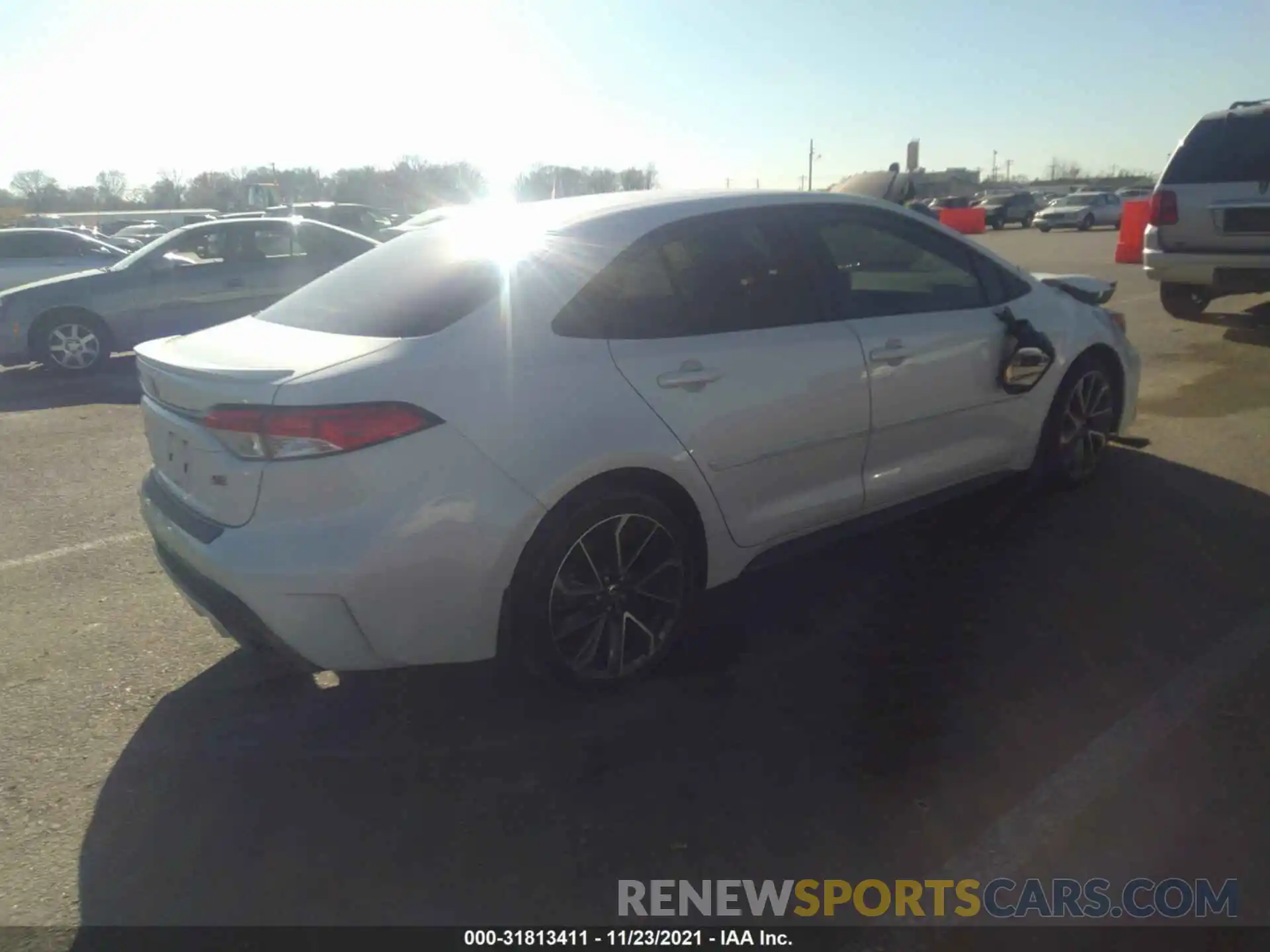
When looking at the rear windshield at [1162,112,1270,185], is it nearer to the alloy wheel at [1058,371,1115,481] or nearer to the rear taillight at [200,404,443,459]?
the alloy wheel at [1058,371,1115,481]

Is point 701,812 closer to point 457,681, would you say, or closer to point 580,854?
point 580,854

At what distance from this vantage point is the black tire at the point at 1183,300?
10172 millimetres

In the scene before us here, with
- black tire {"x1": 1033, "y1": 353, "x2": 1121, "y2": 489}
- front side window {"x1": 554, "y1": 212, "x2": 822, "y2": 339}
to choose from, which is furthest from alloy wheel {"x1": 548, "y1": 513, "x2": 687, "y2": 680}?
black tire {"x1": 1033, "y1": 353, "x2": 1121, "y2": 489}

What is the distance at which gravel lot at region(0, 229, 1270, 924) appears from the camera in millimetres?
2475

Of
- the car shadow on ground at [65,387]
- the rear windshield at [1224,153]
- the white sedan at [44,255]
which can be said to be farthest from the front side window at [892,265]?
the white sedan at [44,255]

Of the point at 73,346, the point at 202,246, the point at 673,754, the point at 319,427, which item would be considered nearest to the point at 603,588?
the point at 673,754

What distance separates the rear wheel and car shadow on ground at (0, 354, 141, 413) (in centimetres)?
15

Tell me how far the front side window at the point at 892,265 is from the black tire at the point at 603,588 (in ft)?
4.10

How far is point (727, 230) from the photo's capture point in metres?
3.60

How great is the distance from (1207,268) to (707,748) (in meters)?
8.18

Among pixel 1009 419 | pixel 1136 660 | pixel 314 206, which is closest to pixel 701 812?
pixel 1136 660

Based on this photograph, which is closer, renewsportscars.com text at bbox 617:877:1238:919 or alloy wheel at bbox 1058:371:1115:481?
renewsportscars.com text at bbox 617:877:1238:919

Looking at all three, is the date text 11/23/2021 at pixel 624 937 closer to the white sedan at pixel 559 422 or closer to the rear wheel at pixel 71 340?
the white sedan at pixel 559 422

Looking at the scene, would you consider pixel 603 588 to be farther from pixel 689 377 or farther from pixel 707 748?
pixel 689 377
